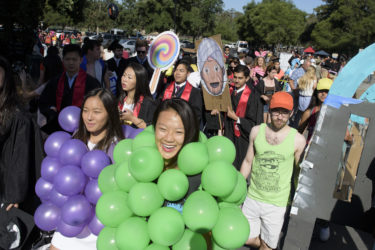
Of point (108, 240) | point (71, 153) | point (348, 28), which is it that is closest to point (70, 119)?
point (71, 153)

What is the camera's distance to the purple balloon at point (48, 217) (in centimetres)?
243

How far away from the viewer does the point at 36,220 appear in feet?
8.07

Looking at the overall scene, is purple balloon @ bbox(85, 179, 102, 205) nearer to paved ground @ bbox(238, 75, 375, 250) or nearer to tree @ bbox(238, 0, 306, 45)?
paved ground @ bbox(238, 75, 375, 250)

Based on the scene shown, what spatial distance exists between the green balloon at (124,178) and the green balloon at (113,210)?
0.07 m

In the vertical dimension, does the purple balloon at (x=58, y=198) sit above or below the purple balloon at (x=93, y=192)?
below

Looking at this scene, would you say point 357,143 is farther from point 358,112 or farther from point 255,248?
point 255,248

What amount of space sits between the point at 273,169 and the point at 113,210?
1.64m

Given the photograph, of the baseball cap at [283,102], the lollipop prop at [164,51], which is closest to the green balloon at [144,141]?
the baseball cap at [283,102]

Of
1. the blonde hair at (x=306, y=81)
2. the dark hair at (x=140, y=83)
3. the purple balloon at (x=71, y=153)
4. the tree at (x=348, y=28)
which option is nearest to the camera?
the purple balloon at (x=71, y=153)

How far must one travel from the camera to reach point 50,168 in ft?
8.16

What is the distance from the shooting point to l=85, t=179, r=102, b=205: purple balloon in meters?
2.28

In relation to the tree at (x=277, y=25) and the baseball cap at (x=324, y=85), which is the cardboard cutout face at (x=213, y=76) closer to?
the baseball cap at (x=324, y=85)

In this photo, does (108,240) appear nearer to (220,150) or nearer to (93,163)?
(93,163)

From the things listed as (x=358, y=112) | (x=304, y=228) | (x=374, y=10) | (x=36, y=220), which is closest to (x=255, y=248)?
(x=304, y=228)
